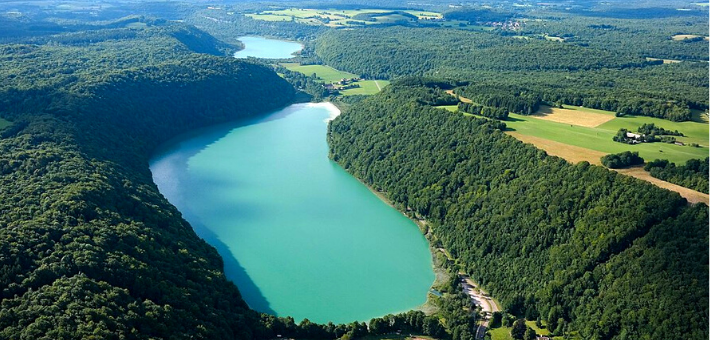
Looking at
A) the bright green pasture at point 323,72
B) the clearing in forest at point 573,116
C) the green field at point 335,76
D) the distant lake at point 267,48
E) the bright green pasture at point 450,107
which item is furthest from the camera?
the distant lake at point 267,48

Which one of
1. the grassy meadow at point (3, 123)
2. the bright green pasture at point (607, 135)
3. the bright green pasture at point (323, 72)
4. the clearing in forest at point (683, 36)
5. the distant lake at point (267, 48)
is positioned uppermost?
the clearing in forest at point (683, 36)

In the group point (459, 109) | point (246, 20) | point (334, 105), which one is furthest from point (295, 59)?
point (459, 109)

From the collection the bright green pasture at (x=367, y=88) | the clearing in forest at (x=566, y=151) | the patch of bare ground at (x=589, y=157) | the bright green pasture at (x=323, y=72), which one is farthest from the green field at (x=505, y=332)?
the bright green pasture at (x=323, y=72)

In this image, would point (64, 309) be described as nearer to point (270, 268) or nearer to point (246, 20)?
point (270, 268)

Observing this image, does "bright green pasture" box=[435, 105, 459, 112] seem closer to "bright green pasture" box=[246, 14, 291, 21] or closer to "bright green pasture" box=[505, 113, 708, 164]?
"bright green pasture" box=[505, 113, 708, 164]

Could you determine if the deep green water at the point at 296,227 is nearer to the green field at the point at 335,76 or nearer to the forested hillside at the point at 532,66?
the green field at the point at 335,76

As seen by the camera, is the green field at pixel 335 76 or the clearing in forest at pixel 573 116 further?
the green field at pixel 335 76
